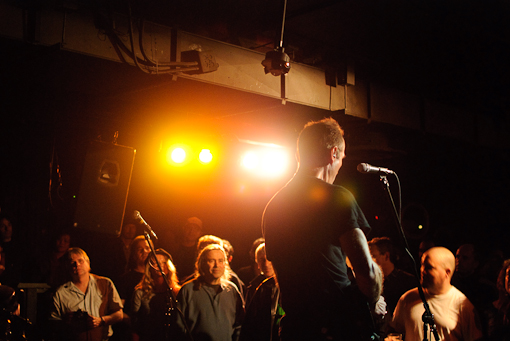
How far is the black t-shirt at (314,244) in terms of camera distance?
2.12m

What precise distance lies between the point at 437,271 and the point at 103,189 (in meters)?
3.83

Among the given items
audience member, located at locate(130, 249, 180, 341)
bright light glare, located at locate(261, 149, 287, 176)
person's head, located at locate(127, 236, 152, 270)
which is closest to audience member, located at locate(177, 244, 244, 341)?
audience member, located at locate(130, 249, 180, 341)

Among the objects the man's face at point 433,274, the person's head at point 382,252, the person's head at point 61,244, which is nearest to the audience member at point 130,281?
the person's head at point 61,244

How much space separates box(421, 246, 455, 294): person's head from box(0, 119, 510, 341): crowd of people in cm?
1

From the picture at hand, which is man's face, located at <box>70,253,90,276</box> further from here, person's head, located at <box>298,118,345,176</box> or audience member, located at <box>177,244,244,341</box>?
person's head, located at <box>298,118,345,176</box>

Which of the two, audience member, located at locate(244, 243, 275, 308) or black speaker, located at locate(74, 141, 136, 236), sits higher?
black speaker, located at locate(74, 141, 136, 236)

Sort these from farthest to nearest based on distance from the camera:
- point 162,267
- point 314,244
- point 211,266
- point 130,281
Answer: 1. point 130,281
2. point 162,267
3. point 211,266
4. point 314,244

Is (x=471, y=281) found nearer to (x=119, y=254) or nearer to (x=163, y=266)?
(x=163, y=266)

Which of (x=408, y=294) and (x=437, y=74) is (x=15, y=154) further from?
(x=437, y=74)

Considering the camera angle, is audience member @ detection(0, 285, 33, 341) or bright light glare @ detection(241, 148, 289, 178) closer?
audience member @ detection(0, 285, 33, 341)

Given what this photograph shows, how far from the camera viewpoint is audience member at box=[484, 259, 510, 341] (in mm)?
3719

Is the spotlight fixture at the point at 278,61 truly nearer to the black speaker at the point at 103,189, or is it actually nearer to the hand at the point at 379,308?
the black speaker at the point at 103,189

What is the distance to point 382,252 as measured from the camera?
538 centimetres

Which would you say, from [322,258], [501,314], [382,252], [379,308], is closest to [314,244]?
[322,258]
